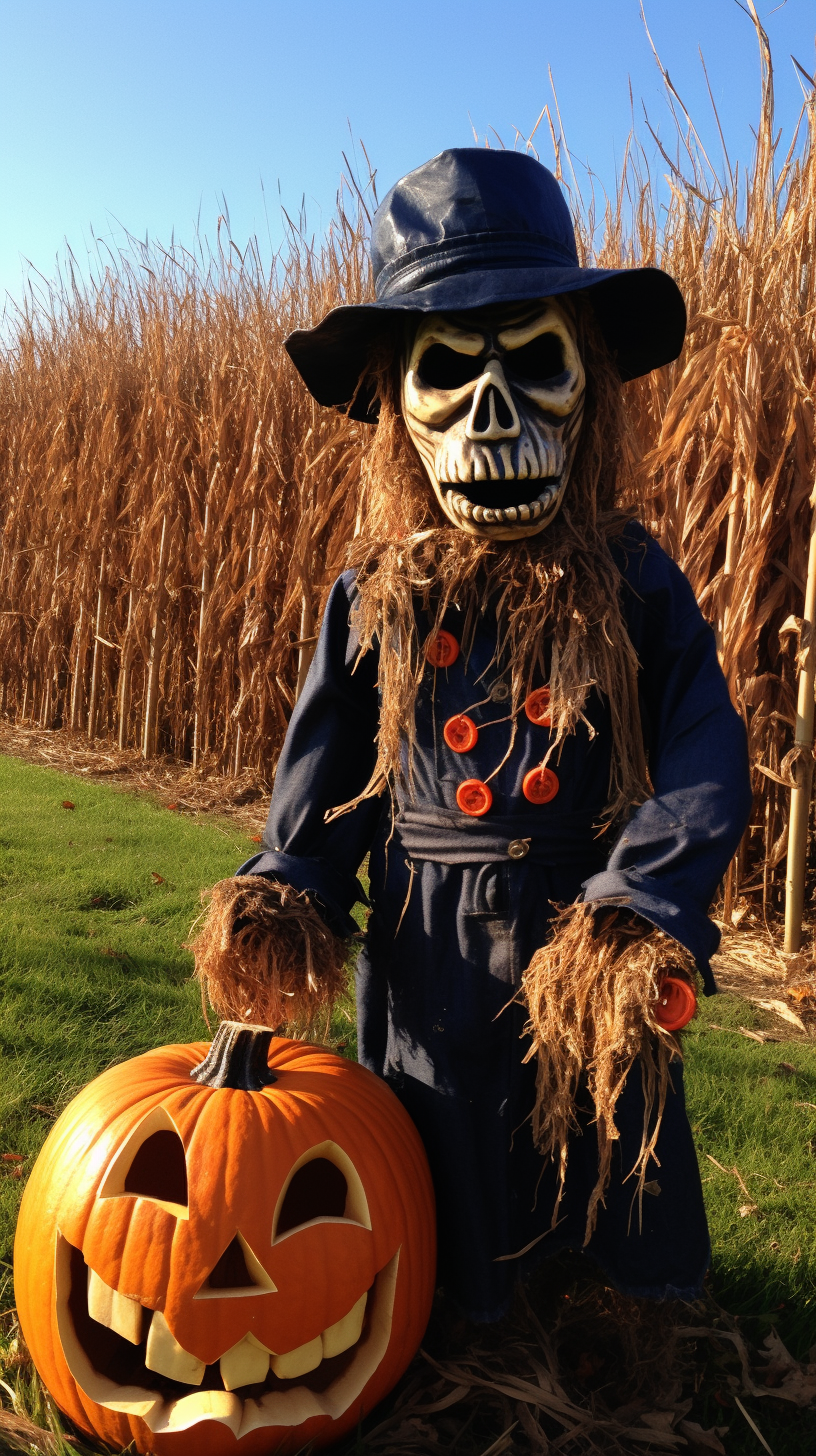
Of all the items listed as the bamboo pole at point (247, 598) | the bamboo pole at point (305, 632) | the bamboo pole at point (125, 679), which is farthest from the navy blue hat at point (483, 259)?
the bamboo pole at point (125, 679)

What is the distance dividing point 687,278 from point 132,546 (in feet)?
15.2

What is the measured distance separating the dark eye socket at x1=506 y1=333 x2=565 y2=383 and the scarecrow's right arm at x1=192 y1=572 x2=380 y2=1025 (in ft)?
1.61

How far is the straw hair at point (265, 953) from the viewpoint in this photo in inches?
70.2

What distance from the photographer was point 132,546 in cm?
759

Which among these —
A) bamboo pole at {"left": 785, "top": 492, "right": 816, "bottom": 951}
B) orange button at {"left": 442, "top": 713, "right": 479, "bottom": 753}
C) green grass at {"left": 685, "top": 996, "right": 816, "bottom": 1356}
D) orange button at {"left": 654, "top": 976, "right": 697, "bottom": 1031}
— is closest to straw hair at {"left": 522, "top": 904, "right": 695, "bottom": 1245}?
orange button at {"left": 654, "top": 976, "right": 697, "bottom": 1031}

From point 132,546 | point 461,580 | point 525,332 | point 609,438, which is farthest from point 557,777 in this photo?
point 132,546

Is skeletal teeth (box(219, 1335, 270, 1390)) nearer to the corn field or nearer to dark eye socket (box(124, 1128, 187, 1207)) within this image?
dark eye socket (box(124, 1128, 187, 1207))

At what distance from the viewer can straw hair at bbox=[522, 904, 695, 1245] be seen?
4.80 feet

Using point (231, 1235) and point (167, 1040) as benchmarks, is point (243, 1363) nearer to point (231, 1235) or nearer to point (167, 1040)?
point (231, 1235)

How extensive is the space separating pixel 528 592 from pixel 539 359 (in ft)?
1.41

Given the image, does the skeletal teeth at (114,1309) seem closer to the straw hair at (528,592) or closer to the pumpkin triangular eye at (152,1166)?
the pumpkin triangular eye at (152,1166)

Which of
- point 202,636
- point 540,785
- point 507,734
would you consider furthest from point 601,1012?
point 202,636

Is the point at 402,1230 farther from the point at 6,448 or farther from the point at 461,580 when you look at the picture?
the point at 6,448

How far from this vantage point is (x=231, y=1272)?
5.32ft
